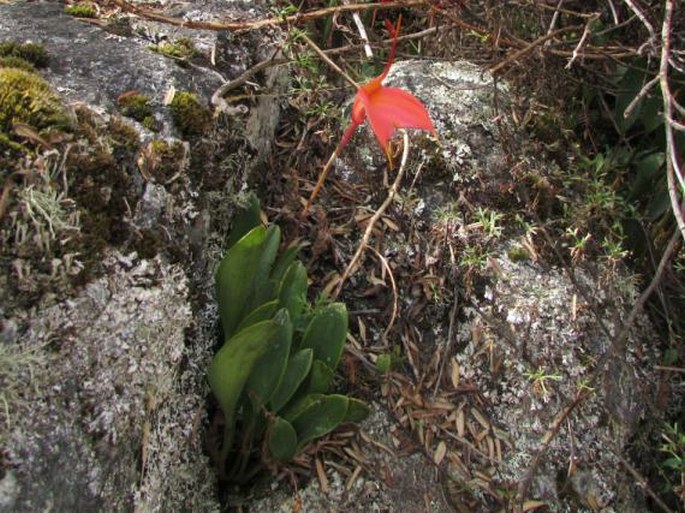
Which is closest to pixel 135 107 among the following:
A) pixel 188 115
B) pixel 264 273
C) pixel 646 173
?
pixel 188 115

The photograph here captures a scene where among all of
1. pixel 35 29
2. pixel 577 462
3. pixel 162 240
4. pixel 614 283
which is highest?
pixel 35 29

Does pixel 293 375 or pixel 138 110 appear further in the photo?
pixel 138 110

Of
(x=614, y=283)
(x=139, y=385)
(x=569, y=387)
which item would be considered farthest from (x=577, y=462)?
(x=139, y=385)

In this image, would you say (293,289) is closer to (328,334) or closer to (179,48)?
(328,334)

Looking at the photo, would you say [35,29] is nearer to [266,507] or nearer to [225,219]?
[225,219]

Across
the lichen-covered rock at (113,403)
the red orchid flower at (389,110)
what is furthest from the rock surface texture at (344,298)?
the red orchid flower at (389,110)

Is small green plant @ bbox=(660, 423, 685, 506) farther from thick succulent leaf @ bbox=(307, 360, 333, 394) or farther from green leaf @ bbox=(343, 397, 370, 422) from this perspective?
thick succulent leaf @ bbox=(307, 360, 333, 394)
